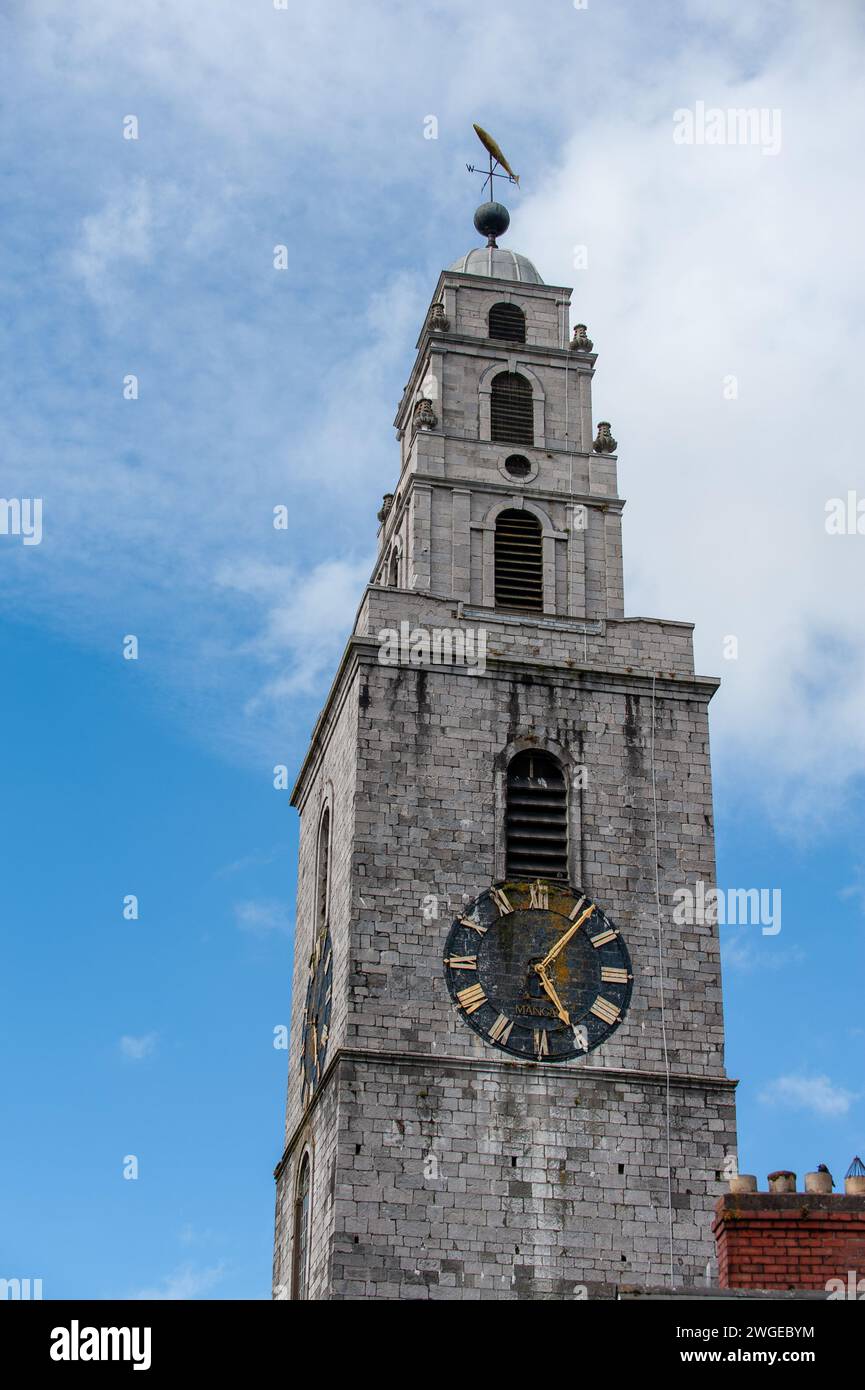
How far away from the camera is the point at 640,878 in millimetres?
37406

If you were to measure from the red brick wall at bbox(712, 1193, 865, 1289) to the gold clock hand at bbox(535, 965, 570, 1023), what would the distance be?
1216cm

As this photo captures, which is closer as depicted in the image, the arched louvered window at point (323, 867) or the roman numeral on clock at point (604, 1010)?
the roman numeral on clock at point (604, 1010)

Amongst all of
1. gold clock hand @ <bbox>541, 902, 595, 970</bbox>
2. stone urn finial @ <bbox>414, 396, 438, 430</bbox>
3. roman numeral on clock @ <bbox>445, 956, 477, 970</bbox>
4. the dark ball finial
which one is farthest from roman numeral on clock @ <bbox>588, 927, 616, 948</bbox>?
the dark ball finial

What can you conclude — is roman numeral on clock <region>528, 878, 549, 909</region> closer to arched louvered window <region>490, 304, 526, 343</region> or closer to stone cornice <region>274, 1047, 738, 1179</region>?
stone cornice <region>274, 1047, 738, 1179</region>

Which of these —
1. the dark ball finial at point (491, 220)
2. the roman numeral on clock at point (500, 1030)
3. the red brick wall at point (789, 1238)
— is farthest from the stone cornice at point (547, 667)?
the red brick wall at point (789, 1238)

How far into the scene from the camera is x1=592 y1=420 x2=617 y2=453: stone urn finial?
4341 centimetres

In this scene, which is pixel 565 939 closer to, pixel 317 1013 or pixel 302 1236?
pixel 317 1013

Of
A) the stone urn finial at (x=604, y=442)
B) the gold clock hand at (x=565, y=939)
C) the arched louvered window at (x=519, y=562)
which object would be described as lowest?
the gold clock hand at (x=565, y=939)

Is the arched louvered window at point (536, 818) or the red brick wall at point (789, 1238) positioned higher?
the arched louvered window at point (536, 818)

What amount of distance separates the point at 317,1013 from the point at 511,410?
512 inches

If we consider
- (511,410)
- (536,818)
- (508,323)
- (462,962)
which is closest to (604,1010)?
(462,962)

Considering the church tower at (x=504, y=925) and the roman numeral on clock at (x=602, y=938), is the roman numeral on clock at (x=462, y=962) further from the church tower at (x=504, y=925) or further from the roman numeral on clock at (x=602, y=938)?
the roman numeral on clock at (x=602, y=938)

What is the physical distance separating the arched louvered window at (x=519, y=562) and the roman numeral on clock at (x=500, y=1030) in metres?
8.59

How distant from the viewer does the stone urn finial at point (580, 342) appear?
148 ft
